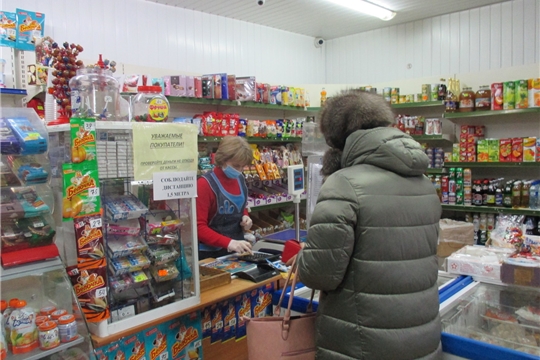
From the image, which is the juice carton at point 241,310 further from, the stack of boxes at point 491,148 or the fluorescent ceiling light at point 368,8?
the fluorescent ceiling light at point 368,8

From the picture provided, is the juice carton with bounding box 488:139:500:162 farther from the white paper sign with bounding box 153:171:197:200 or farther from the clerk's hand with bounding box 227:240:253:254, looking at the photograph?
the white paper sign with bounding box 153:171:197:200

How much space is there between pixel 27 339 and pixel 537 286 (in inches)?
86.8

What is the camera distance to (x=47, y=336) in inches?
64.6

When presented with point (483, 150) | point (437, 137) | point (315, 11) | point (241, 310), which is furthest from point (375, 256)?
point (315, 11)

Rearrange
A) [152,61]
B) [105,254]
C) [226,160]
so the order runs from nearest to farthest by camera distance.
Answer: [105,254], [226,160], [152,61]

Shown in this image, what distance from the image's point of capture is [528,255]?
2270mm

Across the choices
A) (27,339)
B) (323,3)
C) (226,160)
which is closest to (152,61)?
(323,3)

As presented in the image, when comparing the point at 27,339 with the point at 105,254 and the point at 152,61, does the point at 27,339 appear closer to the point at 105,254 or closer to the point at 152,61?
the point at 105,254

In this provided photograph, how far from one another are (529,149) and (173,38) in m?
4.21

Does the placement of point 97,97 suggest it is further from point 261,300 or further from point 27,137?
point 261,300

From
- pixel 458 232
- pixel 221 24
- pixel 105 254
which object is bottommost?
pixel 458 232

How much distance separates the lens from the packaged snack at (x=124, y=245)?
190cm

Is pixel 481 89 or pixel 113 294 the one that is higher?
pixel 481 89

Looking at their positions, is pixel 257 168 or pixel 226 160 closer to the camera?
pixel 226 160
